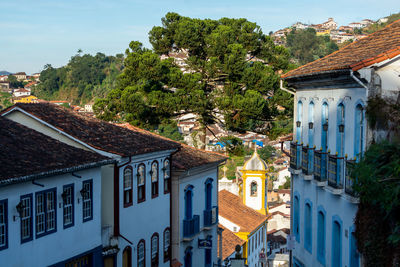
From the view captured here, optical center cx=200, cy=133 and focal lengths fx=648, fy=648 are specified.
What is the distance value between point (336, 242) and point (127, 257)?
22.6 feet

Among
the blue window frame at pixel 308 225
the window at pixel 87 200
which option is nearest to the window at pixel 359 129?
the blue window frame at pixel 308 225

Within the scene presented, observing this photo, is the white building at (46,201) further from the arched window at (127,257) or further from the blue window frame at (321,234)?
the blue window frame at (321,234)

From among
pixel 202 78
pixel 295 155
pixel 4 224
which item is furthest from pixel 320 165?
pixel 202 78

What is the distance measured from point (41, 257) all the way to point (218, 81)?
79.2ft

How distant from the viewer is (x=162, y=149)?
23.2 meters

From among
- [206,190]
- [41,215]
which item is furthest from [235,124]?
[41,215]

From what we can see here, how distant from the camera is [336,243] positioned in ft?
64.1

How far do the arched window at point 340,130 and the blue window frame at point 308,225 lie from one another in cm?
370

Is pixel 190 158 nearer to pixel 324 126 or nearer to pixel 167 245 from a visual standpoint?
pixel 167 245

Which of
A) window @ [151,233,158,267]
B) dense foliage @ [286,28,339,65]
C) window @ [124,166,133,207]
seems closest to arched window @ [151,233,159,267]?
window @ [151,233,158,267]

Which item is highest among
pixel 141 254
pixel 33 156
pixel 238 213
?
pixel 33 156

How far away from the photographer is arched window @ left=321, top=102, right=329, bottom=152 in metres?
20.3

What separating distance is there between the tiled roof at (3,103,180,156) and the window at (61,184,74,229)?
2367 mm

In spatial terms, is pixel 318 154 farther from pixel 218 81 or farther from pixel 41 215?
pixel 218 81
